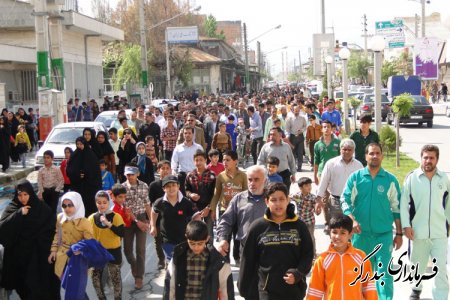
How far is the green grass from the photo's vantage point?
57.3ft

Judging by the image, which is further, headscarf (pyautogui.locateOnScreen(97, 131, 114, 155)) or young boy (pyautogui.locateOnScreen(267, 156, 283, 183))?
headscarf (pyautogui.locateOnScreen(97, 131, 114, 155))

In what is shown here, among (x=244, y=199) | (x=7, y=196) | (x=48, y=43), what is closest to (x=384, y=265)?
(x=244, y=199)

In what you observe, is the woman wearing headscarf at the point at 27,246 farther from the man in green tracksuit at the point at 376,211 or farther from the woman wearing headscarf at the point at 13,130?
the woman wearing headscarf at the point at 13,130

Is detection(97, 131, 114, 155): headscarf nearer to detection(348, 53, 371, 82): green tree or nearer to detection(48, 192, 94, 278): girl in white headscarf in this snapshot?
detection(48, 192, 94, 278): girl in white headscarf

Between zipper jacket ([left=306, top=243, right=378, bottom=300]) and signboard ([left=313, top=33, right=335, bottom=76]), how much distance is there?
34.0 m

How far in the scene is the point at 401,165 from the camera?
62.8ft

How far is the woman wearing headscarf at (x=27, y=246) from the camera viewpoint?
7805 mm

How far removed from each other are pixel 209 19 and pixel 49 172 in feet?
345

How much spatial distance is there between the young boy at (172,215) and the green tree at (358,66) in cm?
8156

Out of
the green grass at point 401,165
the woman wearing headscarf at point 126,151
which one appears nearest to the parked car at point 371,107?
the green grass at point 401,165

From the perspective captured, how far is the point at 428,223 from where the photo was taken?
24.2ft

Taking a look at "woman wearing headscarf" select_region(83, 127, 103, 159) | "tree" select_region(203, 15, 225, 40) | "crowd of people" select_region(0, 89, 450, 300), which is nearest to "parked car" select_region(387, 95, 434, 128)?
"woman wearing headscarf" select_region(83, 127, 103, 159)

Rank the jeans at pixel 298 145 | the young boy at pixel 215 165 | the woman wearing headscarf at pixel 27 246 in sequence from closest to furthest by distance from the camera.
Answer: the woman wearing headscarf at pixel 27 246, the young boy at pixel 215 165, the jeans at pixel 298 145

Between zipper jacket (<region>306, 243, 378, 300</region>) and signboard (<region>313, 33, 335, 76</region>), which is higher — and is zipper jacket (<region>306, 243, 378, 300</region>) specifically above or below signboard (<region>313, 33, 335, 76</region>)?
below
